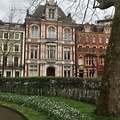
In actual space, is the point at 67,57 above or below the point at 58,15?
below

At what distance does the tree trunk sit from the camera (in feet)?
25.7

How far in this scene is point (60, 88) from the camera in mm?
14523

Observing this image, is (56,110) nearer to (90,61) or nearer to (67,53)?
(67,53)

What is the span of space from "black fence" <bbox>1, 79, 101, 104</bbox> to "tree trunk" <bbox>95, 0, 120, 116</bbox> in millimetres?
3577

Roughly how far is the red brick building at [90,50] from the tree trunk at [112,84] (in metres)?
33.8

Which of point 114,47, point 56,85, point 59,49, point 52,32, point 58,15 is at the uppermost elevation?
point 58,15

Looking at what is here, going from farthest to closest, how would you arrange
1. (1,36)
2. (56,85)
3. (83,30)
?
(83,30) < (1,36) < (56,85)

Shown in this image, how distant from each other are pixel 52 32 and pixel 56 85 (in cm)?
2808

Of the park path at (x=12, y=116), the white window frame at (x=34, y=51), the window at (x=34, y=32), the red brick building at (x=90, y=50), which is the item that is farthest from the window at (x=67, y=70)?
the park path at (x=12, y=116)

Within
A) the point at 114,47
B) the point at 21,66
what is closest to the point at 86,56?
the point at 21,66

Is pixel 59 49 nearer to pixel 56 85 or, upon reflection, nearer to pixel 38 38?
pixel 38 38

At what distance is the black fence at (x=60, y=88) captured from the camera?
40.8 feet

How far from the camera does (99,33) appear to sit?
45469mm

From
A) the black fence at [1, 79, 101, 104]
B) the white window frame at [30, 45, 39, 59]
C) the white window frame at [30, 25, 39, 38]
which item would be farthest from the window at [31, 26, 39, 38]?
the black fence at [1, 79, 101, 104]
